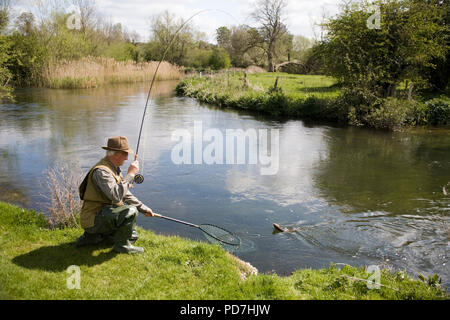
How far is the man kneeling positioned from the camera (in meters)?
4.85

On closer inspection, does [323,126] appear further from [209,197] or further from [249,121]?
[209,197]

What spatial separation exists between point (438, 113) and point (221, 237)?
15174 mm

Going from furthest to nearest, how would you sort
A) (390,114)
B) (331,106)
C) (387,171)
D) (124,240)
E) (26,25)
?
(26,25) < (331,106) < (390,114) < (387,171) < (124,240)

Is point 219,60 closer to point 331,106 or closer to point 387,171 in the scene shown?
point 331,106

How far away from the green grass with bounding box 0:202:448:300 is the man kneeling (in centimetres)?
29

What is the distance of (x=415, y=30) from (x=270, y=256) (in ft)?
47.5

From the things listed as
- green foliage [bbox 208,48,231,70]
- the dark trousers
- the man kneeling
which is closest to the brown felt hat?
the man kneeling

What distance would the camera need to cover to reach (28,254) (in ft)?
16.6

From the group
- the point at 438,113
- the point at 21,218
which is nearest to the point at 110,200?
the point at 21,218

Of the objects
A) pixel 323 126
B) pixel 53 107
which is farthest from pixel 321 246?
pixel 53 107

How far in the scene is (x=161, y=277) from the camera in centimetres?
466

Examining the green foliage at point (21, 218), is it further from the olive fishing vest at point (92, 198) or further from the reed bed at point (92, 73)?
the reed bed at point (92, 73)

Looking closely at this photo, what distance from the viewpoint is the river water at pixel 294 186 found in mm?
6645
